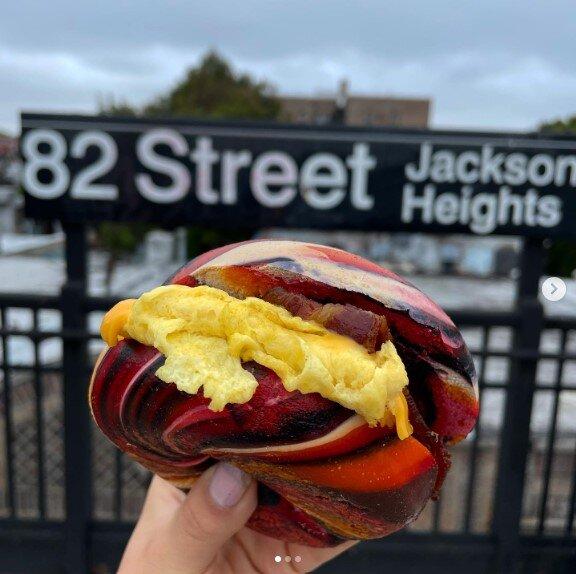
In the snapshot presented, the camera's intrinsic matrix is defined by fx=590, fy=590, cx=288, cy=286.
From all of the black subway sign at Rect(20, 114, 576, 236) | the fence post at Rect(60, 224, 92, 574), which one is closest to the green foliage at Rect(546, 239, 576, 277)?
the black subway sign at Rect(20, 114, 576, 236)

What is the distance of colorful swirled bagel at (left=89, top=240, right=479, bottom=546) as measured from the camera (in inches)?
37.6

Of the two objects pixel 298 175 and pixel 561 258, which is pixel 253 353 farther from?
pixel 561 258

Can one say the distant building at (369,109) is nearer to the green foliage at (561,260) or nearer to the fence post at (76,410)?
the green foliage at (561,260)

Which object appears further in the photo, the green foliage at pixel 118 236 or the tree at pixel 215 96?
the tree at pixel 215 96

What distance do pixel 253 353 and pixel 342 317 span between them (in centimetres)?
17

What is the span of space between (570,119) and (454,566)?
29972 mm

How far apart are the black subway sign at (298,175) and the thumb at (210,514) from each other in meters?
1.76

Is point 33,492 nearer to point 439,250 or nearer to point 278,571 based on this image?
point 278,571

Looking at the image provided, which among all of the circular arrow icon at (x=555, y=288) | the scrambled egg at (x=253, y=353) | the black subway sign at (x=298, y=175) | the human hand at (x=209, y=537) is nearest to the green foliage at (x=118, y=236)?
the black subway sign at (x=298, y=175)

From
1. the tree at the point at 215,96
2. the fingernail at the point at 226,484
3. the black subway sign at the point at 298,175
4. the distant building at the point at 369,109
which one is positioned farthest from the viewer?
the distant building at the point at 369,109

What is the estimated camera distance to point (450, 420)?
3.93ft

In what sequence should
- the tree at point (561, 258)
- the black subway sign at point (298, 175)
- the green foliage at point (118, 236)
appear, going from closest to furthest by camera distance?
the black subway sign at point (298, 175)
the tree at point (561, 258)
the green foliage at point (118, 236)

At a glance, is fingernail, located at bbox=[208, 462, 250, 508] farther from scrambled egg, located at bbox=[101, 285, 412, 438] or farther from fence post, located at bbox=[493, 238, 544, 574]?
fence post, located at bbox=[493, 238, 544, 574]

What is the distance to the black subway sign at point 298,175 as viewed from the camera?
2.76 m
